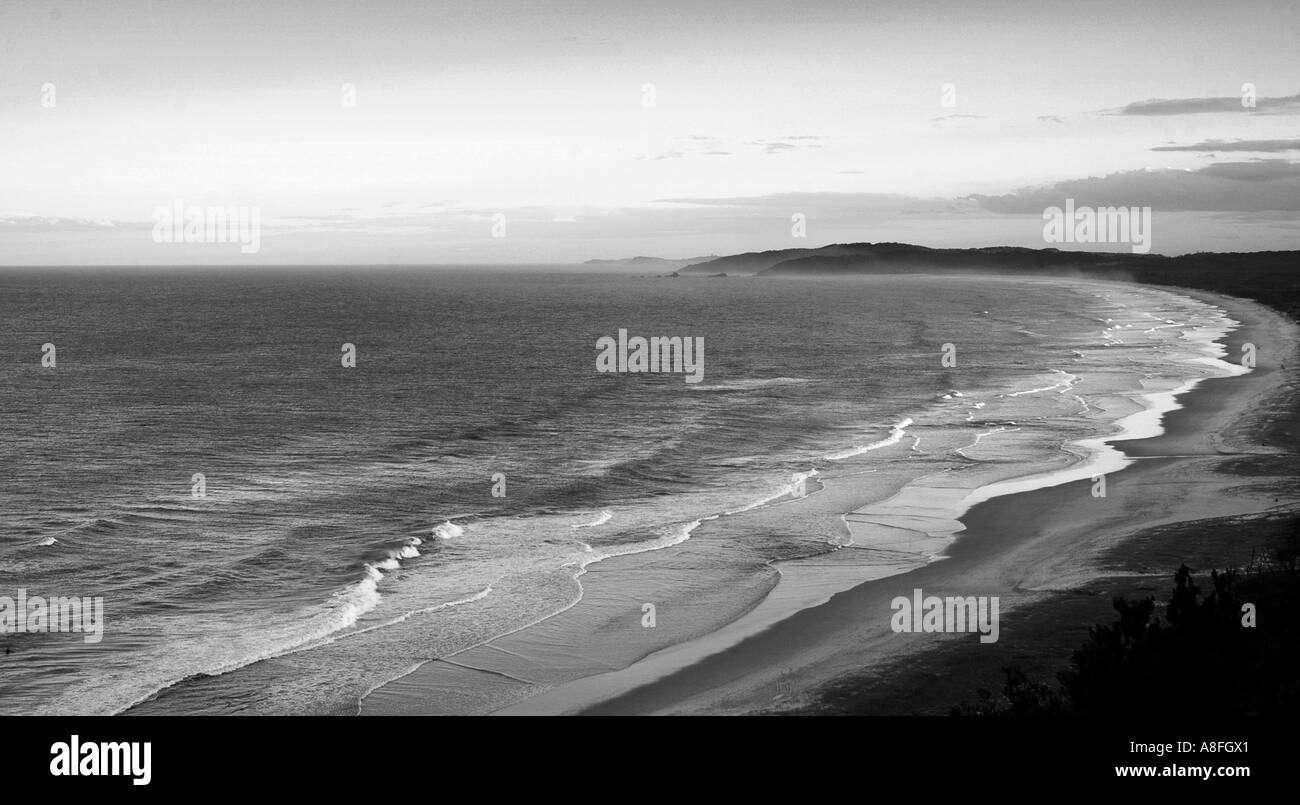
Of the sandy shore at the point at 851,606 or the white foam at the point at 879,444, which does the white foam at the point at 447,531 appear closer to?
the sandy shore at the point at 851,606

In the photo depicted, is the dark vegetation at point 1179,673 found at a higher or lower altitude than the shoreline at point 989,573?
higher

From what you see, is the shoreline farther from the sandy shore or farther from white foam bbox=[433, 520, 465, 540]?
white foam bbox=[433, 520, 465, 540]

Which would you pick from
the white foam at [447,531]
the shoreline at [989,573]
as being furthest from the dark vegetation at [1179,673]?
the white foam at [447,531]

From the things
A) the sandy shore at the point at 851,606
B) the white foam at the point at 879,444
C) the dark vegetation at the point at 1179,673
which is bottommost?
the sandy shore at the point at 851,606

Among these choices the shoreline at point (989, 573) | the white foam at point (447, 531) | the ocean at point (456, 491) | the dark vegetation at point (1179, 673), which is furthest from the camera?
the white foam at point (447, 531)

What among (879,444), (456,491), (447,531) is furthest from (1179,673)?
(879,444)

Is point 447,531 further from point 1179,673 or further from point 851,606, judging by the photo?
point 1179,673

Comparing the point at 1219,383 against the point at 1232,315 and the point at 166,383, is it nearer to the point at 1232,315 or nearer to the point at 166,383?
the point at 166,383
